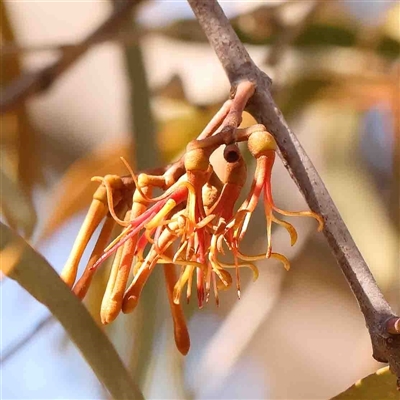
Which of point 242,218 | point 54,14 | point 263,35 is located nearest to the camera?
point 242,218

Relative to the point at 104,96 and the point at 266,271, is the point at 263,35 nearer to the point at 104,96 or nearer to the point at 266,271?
the point at 266,271

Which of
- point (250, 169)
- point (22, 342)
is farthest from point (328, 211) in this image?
point (250, 169)

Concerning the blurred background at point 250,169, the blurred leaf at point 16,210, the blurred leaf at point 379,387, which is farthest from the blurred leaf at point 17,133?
the blurred leaf at point 379,387

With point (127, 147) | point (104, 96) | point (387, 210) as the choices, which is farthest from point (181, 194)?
point (104, 96)

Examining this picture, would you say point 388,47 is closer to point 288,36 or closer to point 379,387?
point 288,36

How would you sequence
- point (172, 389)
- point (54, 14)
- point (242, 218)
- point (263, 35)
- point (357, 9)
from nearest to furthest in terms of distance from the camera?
point (242, 218) → point (172, 389) → point (263, 35) → point (357, 9) → point (54, 14)

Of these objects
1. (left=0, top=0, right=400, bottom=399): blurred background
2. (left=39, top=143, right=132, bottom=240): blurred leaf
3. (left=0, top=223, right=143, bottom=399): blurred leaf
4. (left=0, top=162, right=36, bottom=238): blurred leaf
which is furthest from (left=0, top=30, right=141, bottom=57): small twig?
(left=0, top=223, right=143, bottom=399): blurred leaf
